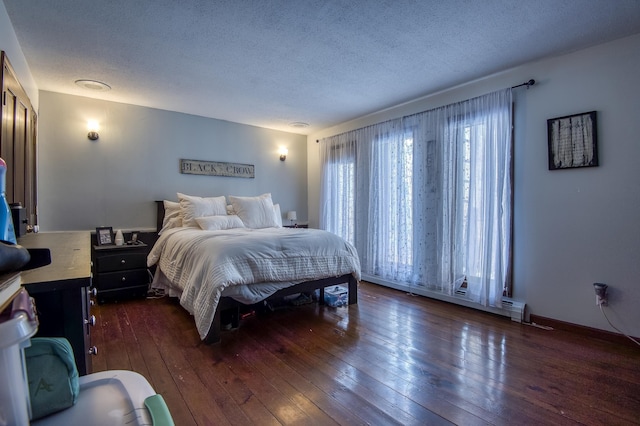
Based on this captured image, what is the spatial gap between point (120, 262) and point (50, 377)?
3.39 meters

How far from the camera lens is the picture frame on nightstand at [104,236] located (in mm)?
3613

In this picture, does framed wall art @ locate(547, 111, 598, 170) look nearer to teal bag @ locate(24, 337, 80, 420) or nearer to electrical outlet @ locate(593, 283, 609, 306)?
electrical outlet @ locate(593, 283, 609, 306)

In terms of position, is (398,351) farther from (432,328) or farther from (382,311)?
(382,311)

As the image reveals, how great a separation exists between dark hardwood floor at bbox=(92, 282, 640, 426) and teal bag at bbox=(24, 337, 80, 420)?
119 centimetres

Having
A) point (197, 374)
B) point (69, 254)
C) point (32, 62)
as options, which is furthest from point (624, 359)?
point (32, 62)

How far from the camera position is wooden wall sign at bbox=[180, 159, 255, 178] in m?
4.33

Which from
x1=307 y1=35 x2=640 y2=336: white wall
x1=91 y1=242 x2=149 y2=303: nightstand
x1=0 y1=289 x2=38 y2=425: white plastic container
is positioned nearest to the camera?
x1=0 y1=289 x2=38 y2=425: white plastic container

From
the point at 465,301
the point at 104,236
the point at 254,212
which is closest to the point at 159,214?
the point at 104,236

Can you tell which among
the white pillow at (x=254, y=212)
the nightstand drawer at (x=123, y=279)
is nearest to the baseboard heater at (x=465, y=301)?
the white pillow at (x=254, y=212)

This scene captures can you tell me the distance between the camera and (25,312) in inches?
15.9

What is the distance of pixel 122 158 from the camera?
3902 millimetres

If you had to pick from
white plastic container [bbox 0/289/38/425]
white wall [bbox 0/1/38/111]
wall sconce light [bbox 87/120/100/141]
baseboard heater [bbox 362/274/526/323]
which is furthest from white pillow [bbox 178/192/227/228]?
white plastic container [bbox 0/289/38/425]

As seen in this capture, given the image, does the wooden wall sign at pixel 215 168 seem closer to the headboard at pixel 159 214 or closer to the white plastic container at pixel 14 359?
the headboard at pixel 159 214

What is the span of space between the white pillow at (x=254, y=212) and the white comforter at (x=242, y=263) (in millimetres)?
982
